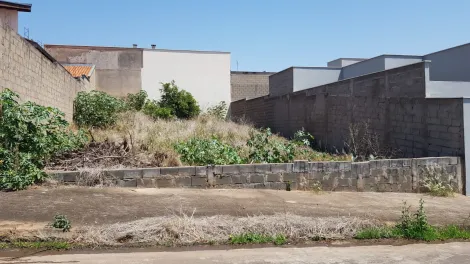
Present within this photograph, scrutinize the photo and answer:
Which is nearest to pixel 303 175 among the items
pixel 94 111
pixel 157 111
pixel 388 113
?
pixel 388 113

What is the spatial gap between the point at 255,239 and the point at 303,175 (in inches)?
141

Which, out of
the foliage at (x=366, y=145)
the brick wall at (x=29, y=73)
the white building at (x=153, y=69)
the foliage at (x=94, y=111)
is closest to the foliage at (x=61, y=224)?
the brick wall at (x=29, y=73)

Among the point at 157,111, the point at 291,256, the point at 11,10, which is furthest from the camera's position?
the point at 157,111

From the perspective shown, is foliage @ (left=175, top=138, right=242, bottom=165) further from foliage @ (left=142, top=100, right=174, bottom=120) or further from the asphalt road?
foliage @ (left=142, top=100, right=174, bottom=120)

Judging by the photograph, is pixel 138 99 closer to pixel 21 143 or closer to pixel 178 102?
pixel 178 102

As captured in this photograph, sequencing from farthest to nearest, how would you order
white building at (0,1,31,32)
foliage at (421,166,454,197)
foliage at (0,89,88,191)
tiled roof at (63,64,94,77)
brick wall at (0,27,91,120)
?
tiled roof at (63,64,94,77) → white building at (0,1,31,32) → foliage at (421,166,454,197) → brick wall at (0,27,91,120) → foliage at (0,89,88,191)

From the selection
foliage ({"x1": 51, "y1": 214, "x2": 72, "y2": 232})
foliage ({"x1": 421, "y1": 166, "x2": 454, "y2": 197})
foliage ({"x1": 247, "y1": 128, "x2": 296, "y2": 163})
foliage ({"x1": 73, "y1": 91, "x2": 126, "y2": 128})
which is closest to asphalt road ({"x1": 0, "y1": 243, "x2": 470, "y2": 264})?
foliage ({"x1": 51, "y1": 214, "x2": 72, "y2": 232})

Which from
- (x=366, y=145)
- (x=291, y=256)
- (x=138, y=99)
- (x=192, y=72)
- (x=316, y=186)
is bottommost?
(x=291, y=256)

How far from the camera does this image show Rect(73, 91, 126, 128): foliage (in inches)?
719

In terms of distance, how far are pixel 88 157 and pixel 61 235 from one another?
3723 mm

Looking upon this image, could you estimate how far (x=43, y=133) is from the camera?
7.50 m

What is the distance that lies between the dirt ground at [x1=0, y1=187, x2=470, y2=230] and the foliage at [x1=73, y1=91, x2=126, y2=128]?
37.8 ft

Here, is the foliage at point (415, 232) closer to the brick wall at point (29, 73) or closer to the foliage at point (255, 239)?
the foliage at point (255, 239)

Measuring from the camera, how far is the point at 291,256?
15.5 ft
